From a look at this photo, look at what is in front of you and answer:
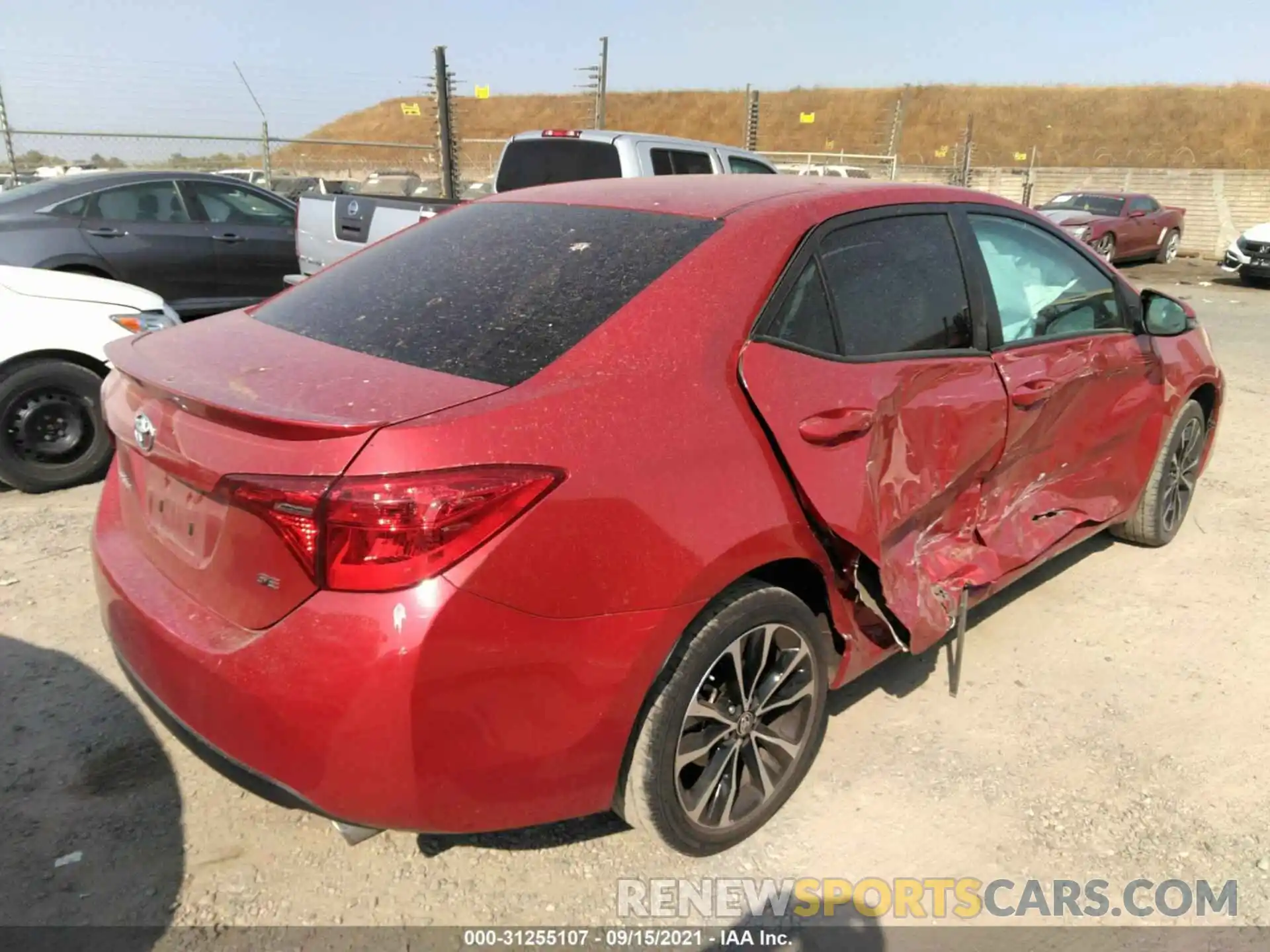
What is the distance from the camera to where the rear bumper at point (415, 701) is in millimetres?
1756

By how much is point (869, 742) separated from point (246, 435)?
2119 mm

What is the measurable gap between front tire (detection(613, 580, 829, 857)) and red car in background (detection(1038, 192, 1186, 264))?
16665 millimetres

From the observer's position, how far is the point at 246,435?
1.88 metres

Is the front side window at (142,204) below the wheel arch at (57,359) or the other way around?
the other way around

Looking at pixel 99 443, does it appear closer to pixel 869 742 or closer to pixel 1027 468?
pixel 869 742

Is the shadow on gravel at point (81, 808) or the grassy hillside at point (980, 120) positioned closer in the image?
the shadow on gravel at point (81, 808)

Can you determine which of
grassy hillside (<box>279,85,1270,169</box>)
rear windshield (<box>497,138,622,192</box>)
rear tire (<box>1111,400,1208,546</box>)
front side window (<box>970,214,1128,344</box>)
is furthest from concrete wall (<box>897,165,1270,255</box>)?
grassy hillside (<box>279,85,1270,169</box>)

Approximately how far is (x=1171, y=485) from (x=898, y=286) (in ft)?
8.12

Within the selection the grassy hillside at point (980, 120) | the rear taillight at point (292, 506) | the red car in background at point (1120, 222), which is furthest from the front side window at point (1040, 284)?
the grassy hillside at point (980, 120)

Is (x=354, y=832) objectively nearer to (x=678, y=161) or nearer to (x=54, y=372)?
(x=54, y=372)

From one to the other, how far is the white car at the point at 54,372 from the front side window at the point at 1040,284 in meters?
4.15

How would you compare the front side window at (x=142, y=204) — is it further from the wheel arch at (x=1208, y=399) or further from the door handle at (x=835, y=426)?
the wheel arch at (x=1208, y=399)

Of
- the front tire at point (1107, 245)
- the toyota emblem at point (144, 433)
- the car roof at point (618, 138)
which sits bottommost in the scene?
Answer: the front tire at point (1107, 245)

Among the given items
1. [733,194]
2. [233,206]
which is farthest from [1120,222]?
[733,194]
